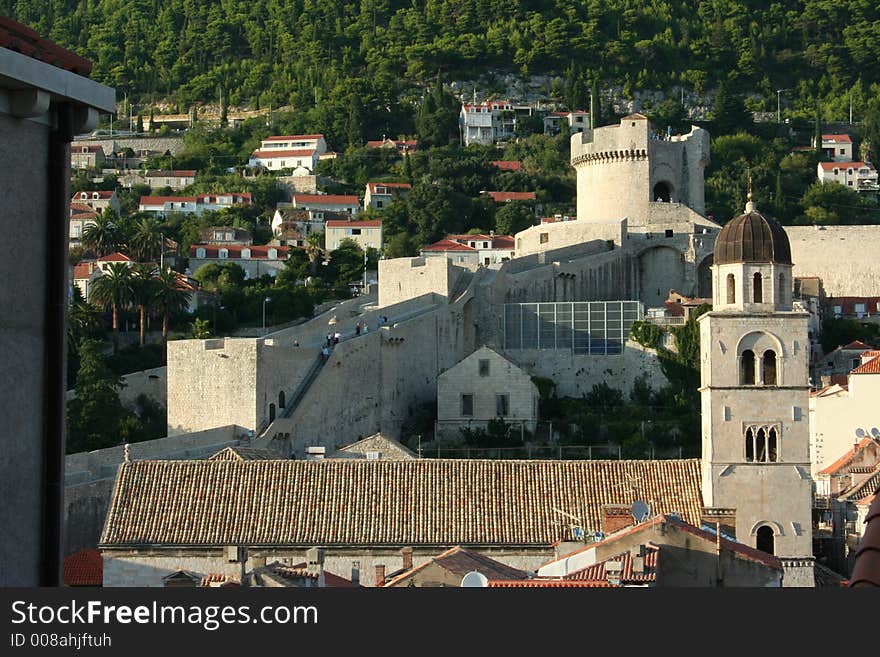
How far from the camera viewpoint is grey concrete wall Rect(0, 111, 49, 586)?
9477mm

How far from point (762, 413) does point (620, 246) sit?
29795 mm

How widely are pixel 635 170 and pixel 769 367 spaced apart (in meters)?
33.6

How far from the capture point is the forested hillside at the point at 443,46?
410 ft

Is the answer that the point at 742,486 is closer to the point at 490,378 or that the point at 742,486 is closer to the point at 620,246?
the point at 490,378

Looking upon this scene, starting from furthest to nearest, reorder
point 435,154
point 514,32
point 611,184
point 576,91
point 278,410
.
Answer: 1. point 514,32
2. point 576,91
3. point 435,154
4. point 611,184
5. point 278,410

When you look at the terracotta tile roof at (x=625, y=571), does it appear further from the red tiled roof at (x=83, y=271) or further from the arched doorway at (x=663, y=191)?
the red tiled roof at (x=83, y=271)

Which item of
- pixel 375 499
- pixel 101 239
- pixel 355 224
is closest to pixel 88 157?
pixel 355 224

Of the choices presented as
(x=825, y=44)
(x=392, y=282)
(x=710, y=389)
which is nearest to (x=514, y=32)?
(x=825, y=44)

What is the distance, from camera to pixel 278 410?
1922 inches

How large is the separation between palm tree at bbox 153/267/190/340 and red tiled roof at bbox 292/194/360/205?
3356 centimetres

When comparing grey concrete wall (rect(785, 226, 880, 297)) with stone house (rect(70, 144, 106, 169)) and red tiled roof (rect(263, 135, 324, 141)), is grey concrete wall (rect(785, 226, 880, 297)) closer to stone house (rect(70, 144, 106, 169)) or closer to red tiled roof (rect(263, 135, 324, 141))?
red tiled roof (rect(263, 135, 324, 141))

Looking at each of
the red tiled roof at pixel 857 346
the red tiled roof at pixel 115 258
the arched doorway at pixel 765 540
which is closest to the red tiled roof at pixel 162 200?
the red tiled roof at pixel 115 258

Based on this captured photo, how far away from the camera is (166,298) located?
212ft

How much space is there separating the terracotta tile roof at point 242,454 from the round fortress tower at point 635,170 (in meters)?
27.3
